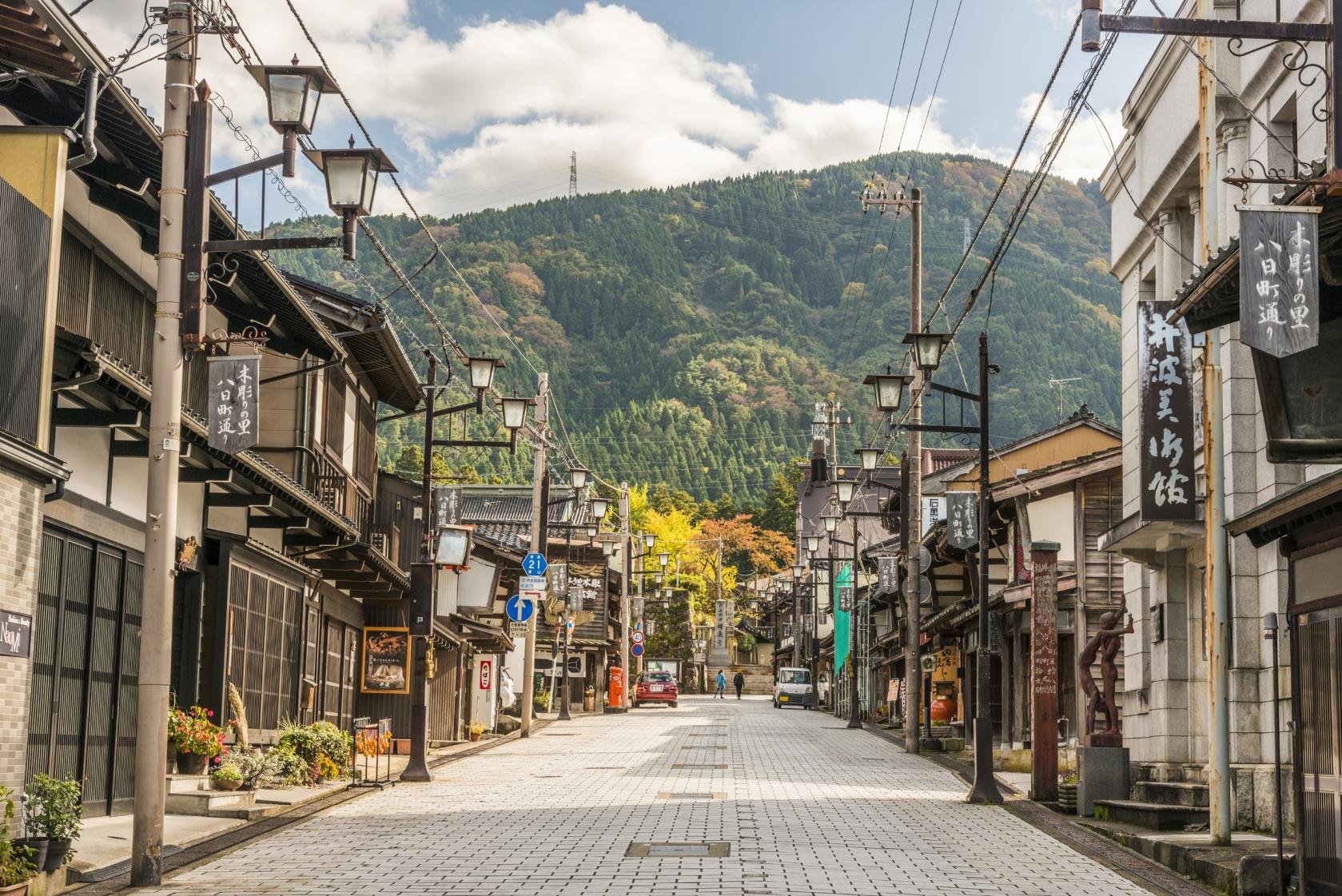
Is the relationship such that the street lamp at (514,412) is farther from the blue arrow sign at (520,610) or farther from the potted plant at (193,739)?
the potted plant at (193,739)

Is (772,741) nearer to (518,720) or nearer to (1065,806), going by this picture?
(518,720)

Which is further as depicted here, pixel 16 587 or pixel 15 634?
pixel 16 587

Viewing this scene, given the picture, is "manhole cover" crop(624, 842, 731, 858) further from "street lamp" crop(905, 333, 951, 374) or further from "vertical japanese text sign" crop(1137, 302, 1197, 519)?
"street lamp" crop(905, 333, 951, 374)

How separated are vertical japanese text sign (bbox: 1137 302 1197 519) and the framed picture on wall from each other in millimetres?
19259

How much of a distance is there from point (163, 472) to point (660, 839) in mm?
6906

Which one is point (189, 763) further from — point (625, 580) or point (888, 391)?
point (625, 580)

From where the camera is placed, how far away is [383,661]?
33375mm

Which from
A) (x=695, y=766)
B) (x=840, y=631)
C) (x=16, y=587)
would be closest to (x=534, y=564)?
(x=695, y=766)

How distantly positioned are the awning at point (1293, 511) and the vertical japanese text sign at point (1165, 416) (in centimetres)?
532

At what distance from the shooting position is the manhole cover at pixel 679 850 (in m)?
15.2

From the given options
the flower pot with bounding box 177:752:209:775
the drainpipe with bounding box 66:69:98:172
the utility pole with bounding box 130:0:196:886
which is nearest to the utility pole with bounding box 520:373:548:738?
the flower pot with bounding box 177:752:209:775

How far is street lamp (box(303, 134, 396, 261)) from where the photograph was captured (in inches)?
525

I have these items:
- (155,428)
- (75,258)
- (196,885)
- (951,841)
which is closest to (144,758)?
(196,885)

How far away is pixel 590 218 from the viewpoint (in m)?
189
